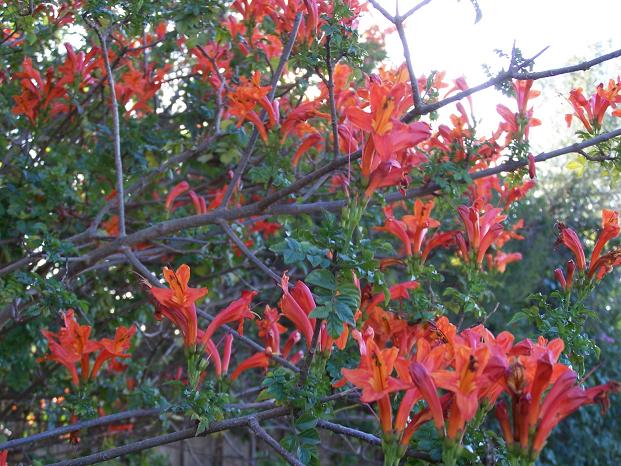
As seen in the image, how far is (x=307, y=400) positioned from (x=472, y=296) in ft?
3.37

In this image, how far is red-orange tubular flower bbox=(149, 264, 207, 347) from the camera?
207cm

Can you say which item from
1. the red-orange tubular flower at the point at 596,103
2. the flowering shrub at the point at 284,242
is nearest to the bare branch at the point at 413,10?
the flowering shrub at the point at 284,242

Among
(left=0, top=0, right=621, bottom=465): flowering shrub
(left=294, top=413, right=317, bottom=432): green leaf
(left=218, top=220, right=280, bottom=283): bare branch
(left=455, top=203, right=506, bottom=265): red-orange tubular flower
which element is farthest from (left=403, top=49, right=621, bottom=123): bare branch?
(left=294, top=413, right=317, bottom=432): green leaf

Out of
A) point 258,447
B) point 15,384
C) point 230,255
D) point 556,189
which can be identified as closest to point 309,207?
point 230,255

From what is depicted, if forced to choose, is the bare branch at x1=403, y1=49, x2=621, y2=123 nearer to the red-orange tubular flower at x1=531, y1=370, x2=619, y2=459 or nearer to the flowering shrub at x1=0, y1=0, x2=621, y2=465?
the flowering shrub at x1=0, y1=0, x2=621, y2=465

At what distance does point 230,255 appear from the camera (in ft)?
13.7

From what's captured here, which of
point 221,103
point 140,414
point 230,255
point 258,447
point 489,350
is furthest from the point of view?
point 258,447

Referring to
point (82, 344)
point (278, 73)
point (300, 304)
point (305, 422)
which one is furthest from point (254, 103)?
point (305, 422)

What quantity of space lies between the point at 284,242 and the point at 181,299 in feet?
1.11

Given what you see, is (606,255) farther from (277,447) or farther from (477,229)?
(277,447)

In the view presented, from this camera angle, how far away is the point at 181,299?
6.86 ft

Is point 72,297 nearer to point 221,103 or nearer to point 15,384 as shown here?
point 221,103

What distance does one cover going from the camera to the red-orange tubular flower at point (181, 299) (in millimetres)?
2074

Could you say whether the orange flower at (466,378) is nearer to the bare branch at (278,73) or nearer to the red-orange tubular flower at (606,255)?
the red-orange tubular flower at (606,255)
